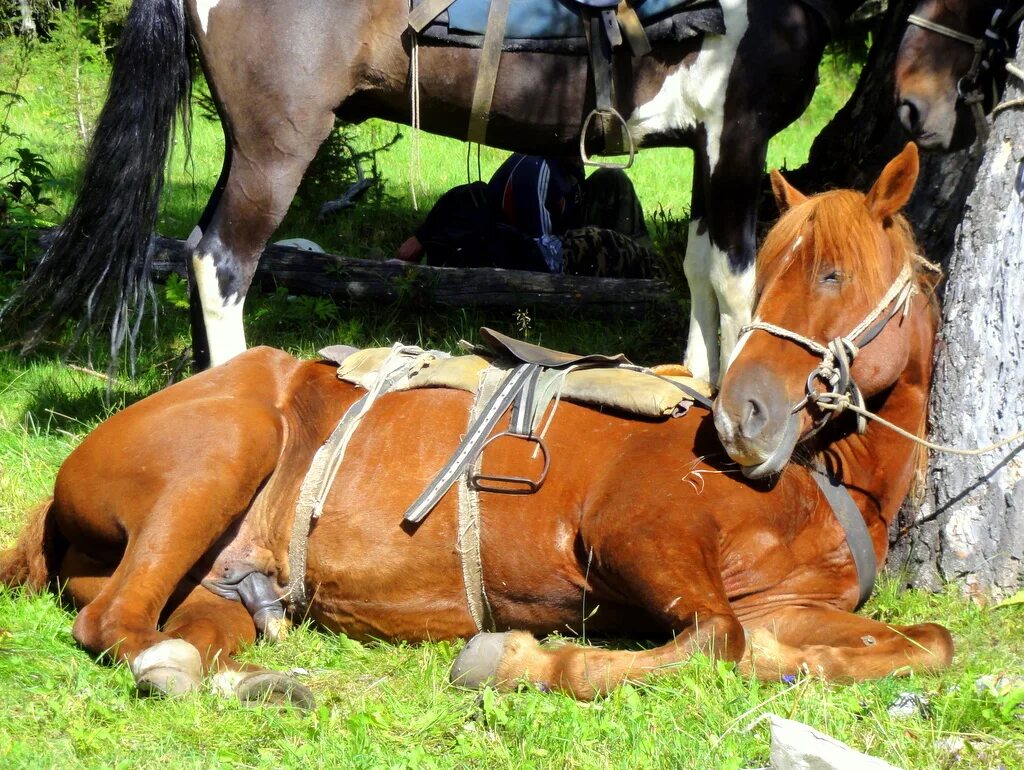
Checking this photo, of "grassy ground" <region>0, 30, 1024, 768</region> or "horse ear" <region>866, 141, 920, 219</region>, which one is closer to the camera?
"grassy ground" <region>0, 30, 1024, 768</region>

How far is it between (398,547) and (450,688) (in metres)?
0.51

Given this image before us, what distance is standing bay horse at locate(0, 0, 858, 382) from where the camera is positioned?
476cm

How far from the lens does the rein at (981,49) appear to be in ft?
14.2

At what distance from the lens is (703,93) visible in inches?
190

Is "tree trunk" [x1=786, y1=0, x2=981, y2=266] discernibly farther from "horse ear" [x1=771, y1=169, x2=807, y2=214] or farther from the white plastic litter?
the white plastic litter

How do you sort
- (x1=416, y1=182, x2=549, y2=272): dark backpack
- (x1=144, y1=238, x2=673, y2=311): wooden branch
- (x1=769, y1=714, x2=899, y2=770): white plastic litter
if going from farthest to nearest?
(x1=416, y1=182, x2=549, y2=272): dark backpack, (x1=144, y1=238, x2=673, y2=311): wooden branch, (x1=769, y1=714, x2=899, y2=770): white plastic litter

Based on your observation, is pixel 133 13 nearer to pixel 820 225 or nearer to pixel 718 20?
pixel 718 20

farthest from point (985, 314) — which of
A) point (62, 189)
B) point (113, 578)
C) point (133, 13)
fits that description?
point (62, 189)

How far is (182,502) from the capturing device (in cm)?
339

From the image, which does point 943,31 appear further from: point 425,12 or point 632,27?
point 425,12

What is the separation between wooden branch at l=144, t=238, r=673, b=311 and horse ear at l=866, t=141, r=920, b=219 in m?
3.49

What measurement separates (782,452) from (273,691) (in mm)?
1532

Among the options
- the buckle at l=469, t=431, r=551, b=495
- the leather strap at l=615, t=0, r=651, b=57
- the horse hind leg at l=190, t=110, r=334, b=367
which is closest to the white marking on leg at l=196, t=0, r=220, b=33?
the horse hind leg at l=190, t=110, r=334, b=367

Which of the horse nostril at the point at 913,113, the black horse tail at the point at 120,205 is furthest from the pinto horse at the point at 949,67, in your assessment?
the black horse tail at the point at 120,205
